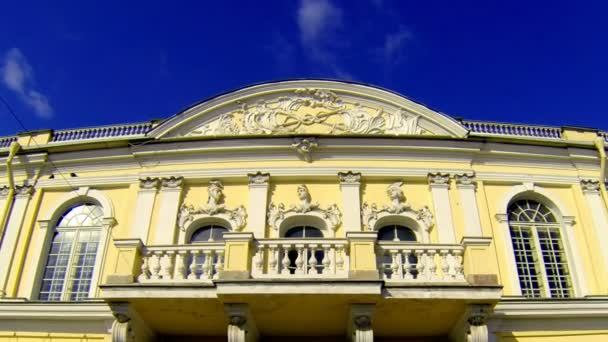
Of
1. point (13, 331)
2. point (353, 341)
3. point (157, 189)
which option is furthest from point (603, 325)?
point (13, 331)

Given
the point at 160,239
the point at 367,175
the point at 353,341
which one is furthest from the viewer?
the point at 367,175

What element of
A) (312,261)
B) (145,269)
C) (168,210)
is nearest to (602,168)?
(312,261)

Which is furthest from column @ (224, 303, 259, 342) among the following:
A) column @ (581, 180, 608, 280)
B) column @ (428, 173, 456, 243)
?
column @ (581, 180, 608, 280)

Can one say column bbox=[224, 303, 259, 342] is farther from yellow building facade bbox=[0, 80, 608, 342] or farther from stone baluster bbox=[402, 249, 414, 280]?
stone baluster bbox=[402, 249, 414, 280]

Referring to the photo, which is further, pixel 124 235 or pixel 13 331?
pixel 124 235

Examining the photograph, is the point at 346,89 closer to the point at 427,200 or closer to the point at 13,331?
the point at 427,200

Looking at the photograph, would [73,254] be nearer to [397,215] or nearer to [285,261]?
[285,261]

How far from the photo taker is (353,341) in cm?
1106

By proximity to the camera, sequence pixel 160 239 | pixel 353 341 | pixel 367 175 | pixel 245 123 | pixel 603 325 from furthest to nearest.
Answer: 1. pixel 245 123
2. pixel 367 175
3. pixel 160 239
4. pixel 603 325
5. pixel 353 341

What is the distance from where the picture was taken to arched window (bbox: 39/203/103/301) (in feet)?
44.6

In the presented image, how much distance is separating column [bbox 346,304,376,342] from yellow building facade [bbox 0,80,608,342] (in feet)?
0.10

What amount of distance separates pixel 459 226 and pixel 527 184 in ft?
7.75

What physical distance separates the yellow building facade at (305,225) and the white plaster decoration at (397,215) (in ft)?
0.11

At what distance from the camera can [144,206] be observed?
14.1 m
